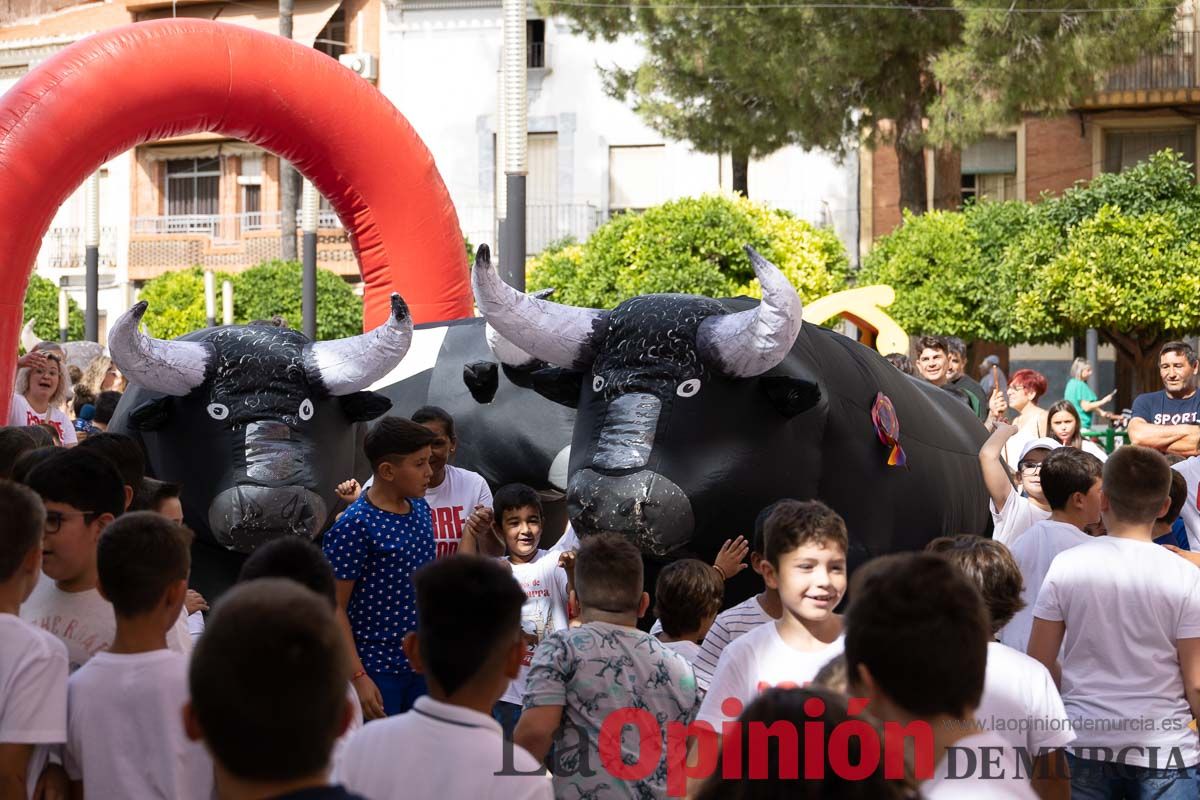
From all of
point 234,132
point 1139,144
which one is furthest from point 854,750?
point 1139,144

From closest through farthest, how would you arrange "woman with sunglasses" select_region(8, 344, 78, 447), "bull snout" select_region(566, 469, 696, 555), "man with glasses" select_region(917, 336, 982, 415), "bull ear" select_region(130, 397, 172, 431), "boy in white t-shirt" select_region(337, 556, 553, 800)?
1. "boy in white t-shirt" select_region(337, 556, 553, 800)
2. "bull snout" select_region(566, 469, 696, 555)
3. "bull ear" select_region(130, 397, 172, 431)
4. "woman with sunglasses" select_region(8, 344, 78, 447)
5. "man with glasses" select_region(917, 336, 982, 415)

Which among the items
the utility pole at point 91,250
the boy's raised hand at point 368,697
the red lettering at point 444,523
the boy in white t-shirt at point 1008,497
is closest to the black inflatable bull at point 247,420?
the red lettering at point 444,523

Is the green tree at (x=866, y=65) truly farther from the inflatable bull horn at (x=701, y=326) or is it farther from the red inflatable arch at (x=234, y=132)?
the inflatable bull horn at (x=701, y=326)

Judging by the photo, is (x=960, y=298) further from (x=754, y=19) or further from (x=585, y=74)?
(x=585, y=74)

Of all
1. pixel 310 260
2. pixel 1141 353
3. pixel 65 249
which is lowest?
pixel 1141 353

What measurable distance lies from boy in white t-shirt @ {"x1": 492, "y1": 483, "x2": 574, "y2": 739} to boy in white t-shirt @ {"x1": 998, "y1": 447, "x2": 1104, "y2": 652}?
1555 millimetres

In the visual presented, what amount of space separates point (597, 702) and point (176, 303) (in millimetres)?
29073

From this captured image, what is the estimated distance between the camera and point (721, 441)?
19.8ft

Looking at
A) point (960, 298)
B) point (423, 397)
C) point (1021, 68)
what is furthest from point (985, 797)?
point (960, 298)

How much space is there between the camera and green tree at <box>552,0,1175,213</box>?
827 inches

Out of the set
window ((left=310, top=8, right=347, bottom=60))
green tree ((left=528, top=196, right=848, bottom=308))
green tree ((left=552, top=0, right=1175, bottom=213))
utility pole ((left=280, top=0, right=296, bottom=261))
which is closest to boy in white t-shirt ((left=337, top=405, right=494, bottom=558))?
green tree ((left=528, top=196, right=848, bottom=308))

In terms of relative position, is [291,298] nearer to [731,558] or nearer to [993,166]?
[993,166]

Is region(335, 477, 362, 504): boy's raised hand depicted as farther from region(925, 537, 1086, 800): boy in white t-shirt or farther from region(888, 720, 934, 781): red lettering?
region(888, 720, 934, 781): red lettering

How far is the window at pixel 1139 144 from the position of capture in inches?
1102
